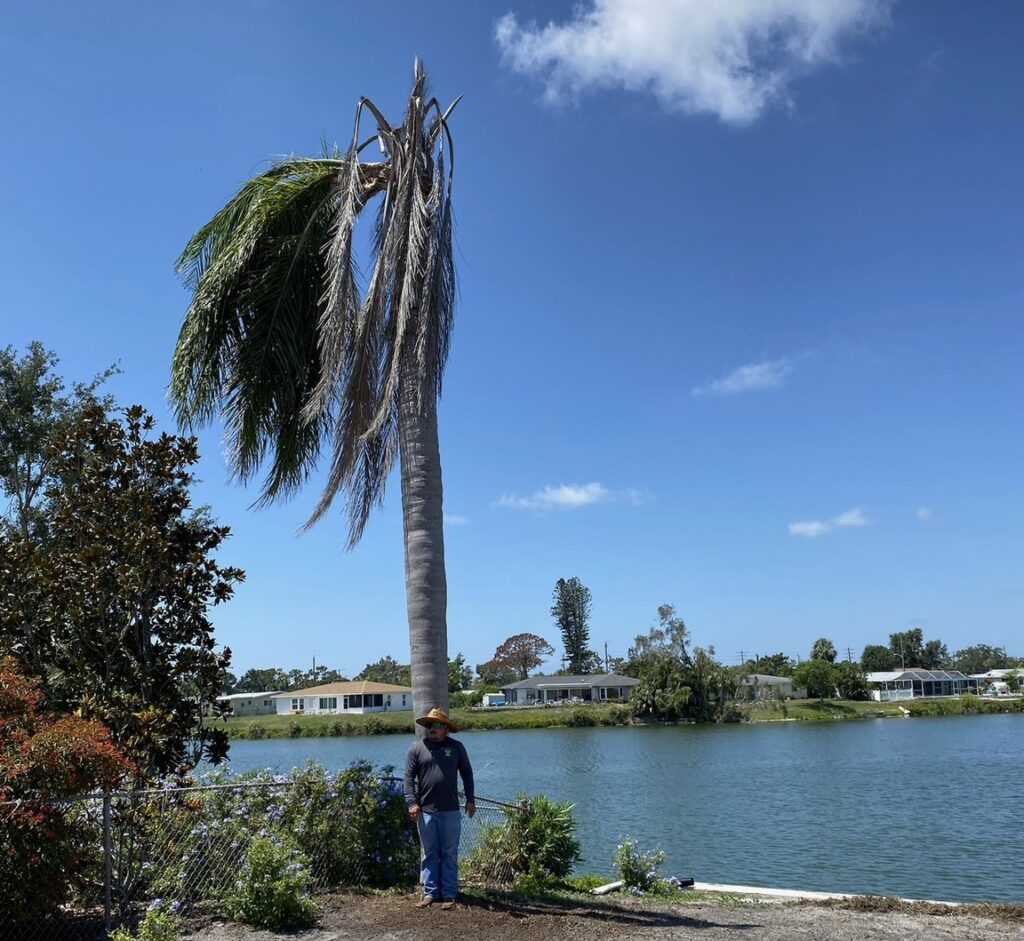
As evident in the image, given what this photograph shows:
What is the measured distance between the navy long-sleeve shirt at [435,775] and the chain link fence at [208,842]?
96 centimetres

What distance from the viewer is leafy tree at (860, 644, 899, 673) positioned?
5246 inches

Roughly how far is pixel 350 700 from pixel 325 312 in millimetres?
83750

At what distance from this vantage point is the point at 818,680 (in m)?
97.7

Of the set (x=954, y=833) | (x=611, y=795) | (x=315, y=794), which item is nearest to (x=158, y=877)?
(x=315, y=794)

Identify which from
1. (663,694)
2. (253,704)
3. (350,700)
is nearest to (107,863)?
(663,694)

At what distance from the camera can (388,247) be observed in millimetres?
10117

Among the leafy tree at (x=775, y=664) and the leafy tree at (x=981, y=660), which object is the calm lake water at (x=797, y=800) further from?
the leafy tree at (x=981, y=660)

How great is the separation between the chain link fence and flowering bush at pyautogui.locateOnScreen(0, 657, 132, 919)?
92mm

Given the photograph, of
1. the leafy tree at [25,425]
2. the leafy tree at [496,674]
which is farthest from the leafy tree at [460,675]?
the leafy tree at [25,425]

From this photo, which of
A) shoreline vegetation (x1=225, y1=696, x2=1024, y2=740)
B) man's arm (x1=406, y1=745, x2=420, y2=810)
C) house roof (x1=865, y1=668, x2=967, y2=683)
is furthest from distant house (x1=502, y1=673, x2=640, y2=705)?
man's arm (x1=406, y1=745, x2=420, y2=810)

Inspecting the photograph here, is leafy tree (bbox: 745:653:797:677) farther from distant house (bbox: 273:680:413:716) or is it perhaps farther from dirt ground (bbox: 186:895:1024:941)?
dirt ground (bbox: 186:895:1024:941)

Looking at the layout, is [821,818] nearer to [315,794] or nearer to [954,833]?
[954,833]

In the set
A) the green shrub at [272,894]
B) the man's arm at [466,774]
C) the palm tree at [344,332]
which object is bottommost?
the green shrub at [272,894]

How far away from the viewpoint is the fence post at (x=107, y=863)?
771cm
